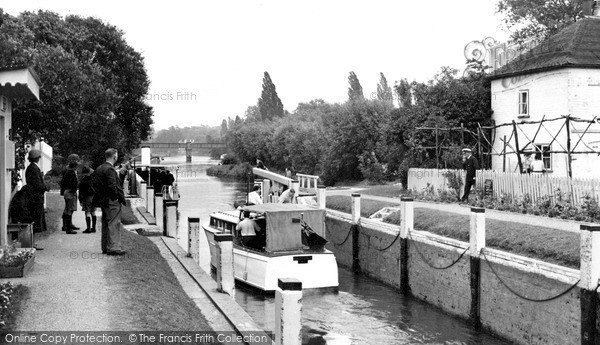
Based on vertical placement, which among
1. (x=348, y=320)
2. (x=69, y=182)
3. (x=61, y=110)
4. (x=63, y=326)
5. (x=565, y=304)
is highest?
(x=61, y=110)

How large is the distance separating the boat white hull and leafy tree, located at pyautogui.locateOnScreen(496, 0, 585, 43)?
119 feet

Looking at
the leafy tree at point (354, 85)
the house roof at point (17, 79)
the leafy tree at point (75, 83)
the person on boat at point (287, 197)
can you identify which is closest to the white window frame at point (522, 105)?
the person on boat at point (287, 197)

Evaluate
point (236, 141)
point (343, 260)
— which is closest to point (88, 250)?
point (343, 260)

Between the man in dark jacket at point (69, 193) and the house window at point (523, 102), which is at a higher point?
the house window at point (523, 102)

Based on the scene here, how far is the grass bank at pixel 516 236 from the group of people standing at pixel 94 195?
8.93 meters

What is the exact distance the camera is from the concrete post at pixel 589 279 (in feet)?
40.4

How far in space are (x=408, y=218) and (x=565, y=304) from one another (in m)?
8.04

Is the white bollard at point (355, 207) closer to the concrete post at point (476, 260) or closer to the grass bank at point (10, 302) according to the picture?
the concrete post at point (476, 260)

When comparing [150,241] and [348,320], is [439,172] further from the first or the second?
[150,241]

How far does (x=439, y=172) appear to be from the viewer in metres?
29.3

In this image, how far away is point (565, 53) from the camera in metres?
33.5

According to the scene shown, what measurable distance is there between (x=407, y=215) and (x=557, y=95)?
15.9m

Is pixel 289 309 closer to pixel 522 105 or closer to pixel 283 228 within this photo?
pixel 283 228

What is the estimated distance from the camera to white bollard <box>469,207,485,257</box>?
16.4 meters
